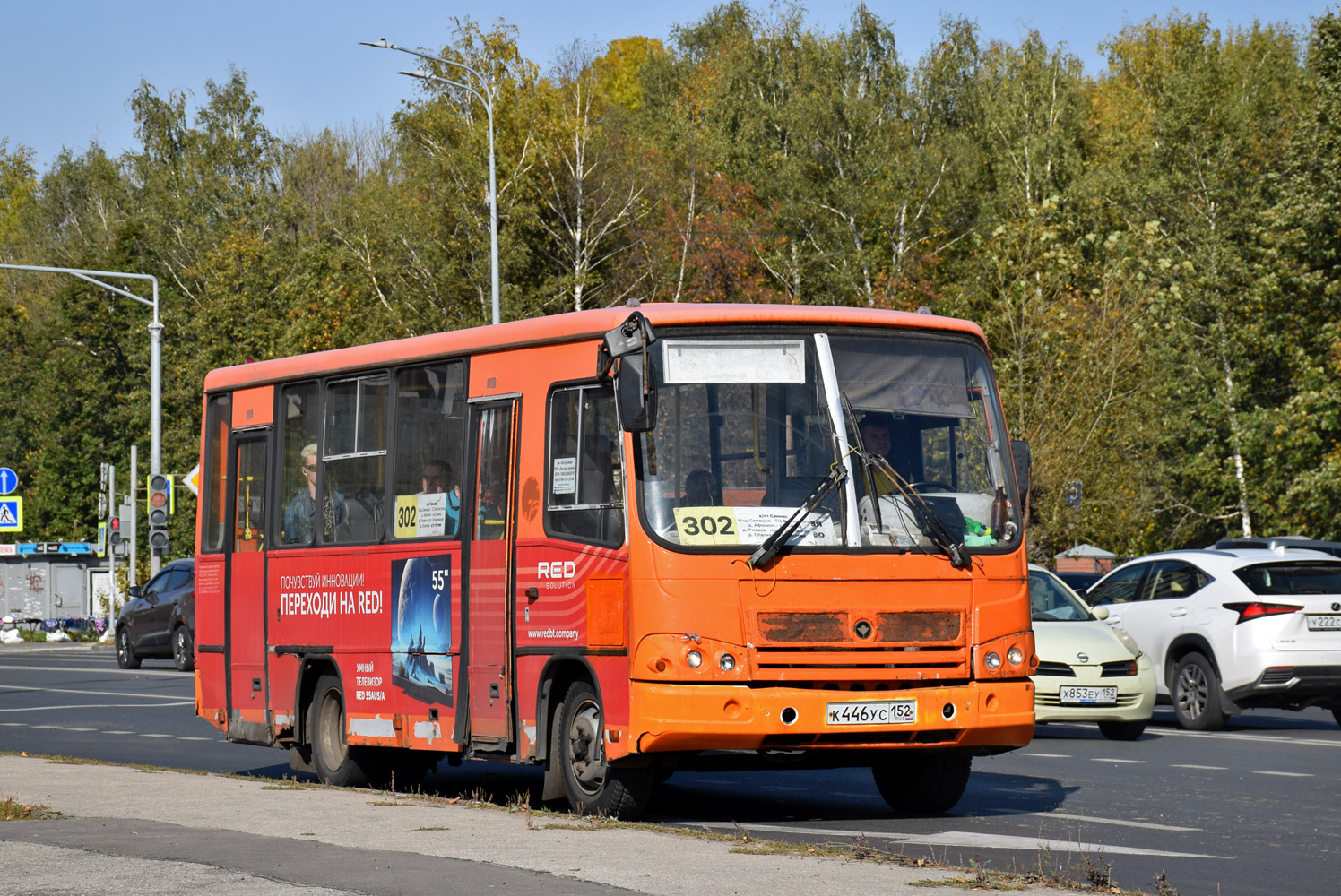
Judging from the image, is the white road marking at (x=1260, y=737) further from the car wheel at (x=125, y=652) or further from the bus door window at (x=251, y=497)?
the car wheel at (x=125, y=652)

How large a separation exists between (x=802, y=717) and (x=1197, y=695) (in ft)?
33.5

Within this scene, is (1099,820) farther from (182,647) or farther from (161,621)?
(161,621)

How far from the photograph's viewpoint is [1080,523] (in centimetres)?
4300

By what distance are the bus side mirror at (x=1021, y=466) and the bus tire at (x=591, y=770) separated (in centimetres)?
279

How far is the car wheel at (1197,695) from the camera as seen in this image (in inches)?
758

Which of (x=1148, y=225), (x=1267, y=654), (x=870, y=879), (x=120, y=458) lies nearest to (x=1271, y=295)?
(x=1148, y=225)

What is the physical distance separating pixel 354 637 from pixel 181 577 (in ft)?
71.6

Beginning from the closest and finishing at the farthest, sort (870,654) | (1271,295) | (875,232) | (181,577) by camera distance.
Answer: (870,654), (181,577), (1271,295), (875,232)

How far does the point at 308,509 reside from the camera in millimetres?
14555

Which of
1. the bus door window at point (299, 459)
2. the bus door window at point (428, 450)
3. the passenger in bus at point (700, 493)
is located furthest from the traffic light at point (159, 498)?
the passenger in bus at point (700, 493)

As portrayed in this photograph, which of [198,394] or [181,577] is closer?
[181,577]

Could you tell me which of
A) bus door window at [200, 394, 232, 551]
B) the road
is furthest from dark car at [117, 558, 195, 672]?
bus door window at [200, 394, 232, 551]

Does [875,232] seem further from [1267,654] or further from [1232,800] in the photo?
[1232,800]

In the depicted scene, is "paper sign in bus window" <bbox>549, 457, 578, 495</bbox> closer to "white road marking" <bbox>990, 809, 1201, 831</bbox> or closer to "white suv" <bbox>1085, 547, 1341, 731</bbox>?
"white road marking" <bbox>990, 809, 1201, 831</bbox>
